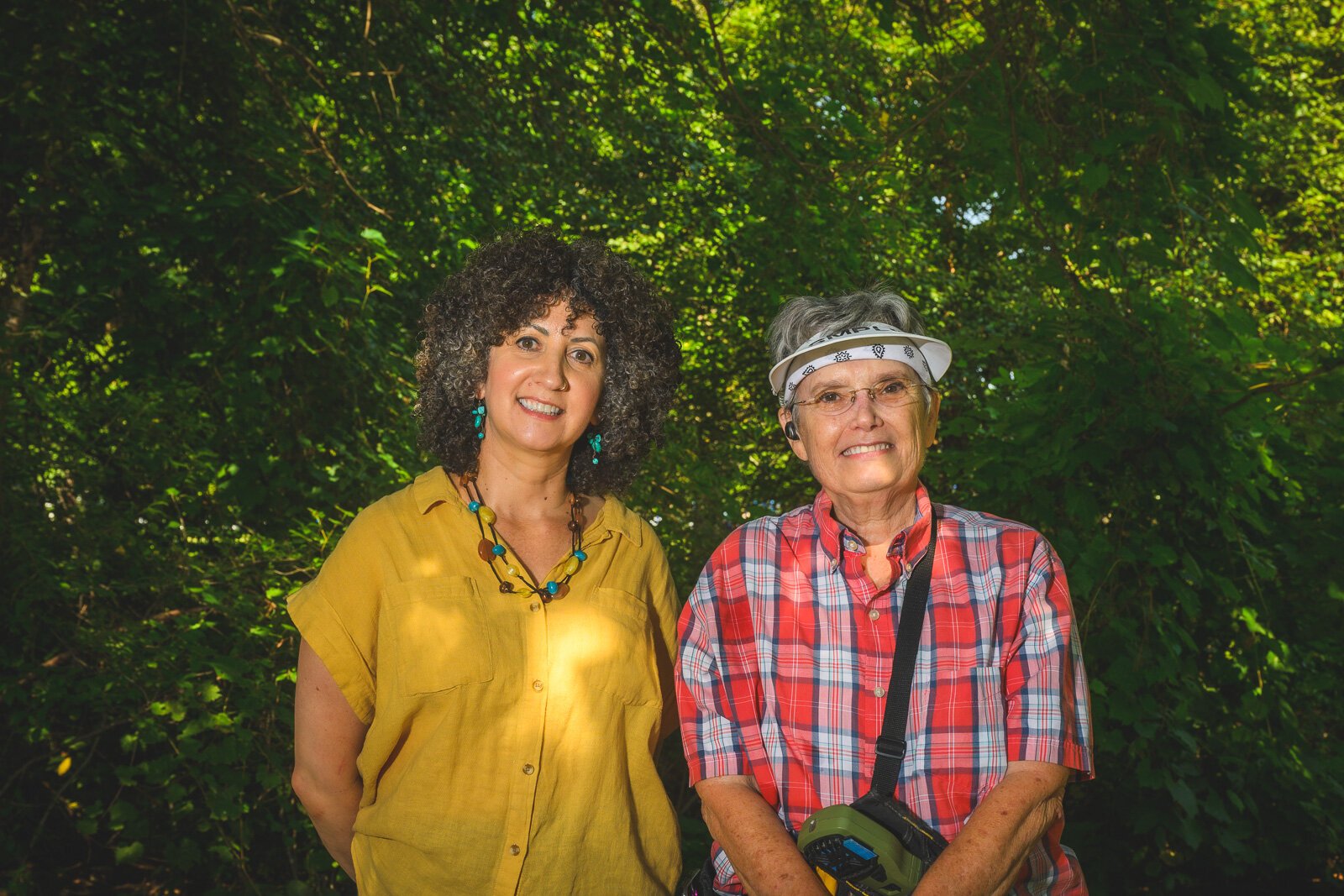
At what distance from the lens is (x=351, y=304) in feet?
13.0

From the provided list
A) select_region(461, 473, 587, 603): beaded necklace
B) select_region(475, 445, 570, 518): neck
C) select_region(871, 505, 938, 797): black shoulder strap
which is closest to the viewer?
select_region(871, 505, 938, 797): black shoulder strap

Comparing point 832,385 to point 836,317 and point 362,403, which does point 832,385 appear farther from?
point 362,403

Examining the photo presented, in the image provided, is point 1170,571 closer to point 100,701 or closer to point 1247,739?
point 1247,739

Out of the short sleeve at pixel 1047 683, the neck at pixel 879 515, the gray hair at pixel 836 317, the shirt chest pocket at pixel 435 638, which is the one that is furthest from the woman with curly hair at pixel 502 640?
the short sleeve at pixel 1047 683

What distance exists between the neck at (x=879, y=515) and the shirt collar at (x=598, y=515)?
434mm

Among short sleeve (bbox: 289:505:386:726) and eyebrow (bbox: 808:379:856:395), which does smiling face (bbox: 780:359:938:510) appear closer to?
eyebrow (bbox: 808:379:856:395)

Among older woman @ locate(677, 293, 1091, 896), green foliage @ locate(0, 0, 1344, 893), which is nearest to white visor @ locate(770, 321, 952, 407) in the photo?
older woman @ locate(677, 293, 1091, 896)

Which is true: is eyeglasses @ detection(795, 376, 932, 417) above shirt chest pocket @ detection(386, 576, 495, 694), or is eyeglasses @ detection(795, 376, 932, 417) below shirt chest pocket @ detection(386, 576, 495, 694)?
above

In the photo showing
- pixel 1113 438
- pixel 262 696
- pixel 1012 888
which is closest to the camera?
pixel 1012 888

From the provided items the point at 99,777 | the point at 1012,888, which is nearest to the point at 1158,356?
the point at 1012,888

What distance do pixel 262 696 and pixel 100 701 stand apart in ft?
2.04

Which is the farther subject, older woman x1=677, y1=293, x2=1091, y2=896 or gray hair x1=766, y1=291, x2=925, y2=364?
gray hair x1=766, y1=291, x2=925, y2=364

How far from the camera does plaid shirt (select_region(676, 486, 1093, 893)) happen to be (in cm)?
186

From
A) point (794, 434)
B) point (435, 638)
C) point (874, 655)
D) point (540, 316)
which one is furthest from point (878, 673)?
point (540, 316)
